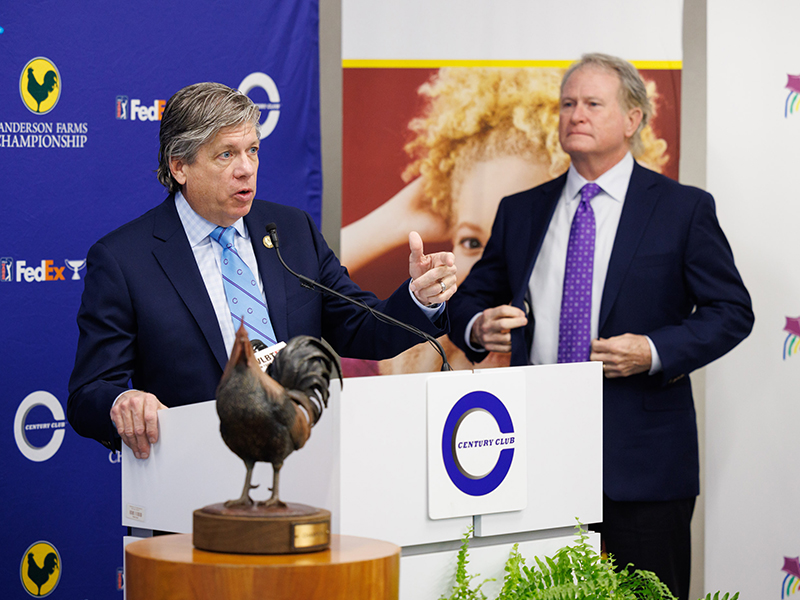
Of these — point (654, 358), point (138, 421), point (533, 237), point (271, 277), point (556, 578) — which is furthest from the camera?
point (533, 237)

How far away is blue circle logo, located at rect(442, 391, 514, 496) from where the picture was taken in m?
1.72

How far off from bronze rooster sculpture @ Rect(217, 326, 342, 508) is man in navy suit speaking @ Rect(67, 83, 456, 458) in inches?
29.1

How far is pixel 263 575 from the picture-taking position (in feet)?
4.08

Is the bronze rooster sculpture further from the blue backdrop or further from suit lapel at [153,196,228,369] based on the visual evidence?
the blue backdrop

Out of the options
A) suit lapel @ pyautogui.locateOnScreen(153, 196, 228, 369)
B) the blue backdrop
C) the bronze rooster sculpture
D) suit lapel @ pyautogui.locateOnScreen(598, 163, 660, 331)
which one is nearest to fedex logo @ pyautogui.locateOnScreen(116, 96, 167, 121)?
the blue backdrop

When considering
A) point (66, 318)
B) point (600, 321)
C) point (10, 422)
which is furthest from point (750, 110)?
point (10, 422)

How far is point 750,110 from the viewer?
13.3 ft

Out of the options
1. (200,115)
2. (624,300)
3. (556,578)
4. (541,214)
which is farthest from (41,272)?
(556,578)

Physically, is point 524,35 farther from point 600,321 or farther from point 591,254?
point 600,321

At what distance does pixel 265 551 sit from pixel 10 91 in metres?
2.78

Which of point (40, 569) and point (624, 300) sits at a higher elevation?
point (624, 300)

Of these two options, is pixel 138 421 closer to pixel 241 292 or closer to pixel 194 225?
pixel 241 292

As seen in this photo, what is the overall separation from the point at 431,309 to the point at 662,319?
60.2 inches

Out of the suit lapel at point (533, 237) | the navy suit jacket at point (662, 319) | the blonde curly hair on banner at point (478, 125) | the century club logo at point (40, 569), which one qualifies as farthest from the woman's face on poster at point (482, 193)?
the century club logo at point (40, 569)
